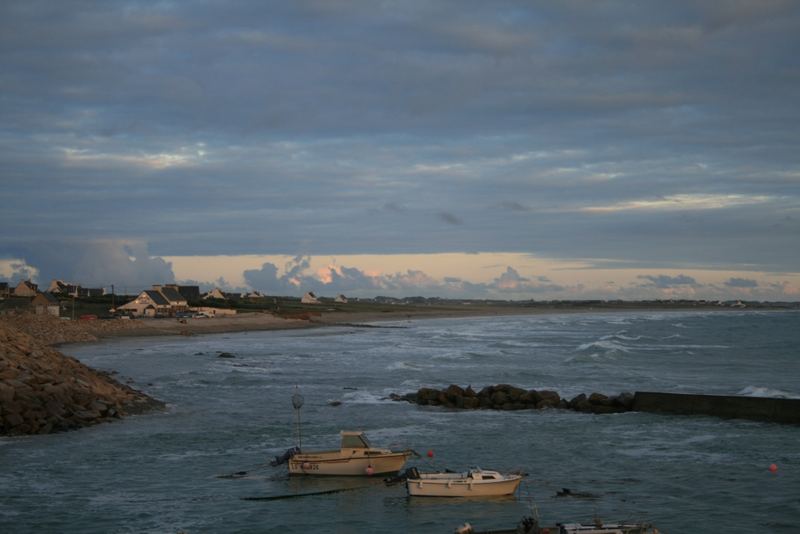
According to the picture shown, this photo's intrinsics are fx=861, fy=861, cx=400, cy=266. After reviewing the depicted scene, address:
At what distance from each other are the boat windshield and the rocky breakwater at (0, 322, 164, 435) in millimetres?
11474

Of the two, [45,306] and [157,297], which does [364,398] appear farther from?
[157,297]

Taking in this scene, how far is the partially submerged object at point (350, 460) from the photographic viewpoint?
2256 cm

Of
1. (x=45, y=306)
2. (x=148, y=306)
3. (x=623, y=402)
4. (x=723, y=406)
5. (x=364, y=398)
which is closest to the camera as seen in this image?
(x=723, y=406)

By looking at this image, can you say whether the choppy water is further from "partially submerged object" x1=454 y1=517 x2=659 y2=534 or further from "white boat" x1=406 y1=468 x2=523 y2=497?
"partially submerged object" x1=454 y1=517 x2=659 y2=534

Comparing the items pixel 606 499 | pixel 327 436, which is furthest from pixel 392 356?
pixel 606 499

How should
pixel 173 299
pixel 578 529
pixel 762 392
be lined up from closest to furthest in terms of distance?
pixel 578 529
pixel 762 392
pixel 173 299

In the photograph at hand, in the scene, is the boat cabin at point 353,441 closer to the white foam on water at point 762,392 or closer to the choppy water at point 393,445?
the choppy water at point 393,445

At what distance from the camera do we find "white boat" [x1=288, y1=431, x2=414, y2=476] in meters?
22.6

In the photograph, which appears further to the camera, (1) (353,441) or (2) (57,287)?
(2) (57,287)

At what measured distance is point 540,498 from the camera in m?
Result: 20.2

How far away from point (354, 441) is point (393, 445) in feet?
12.8

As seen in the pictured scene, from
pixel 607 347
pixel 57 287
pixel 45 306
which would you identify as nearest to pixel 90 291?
pixel 57 287

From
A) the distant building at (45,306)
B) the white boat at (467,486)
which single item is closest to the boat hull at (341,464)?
the white boat at (467,486)

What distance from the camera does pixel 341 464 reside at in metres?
22.6
